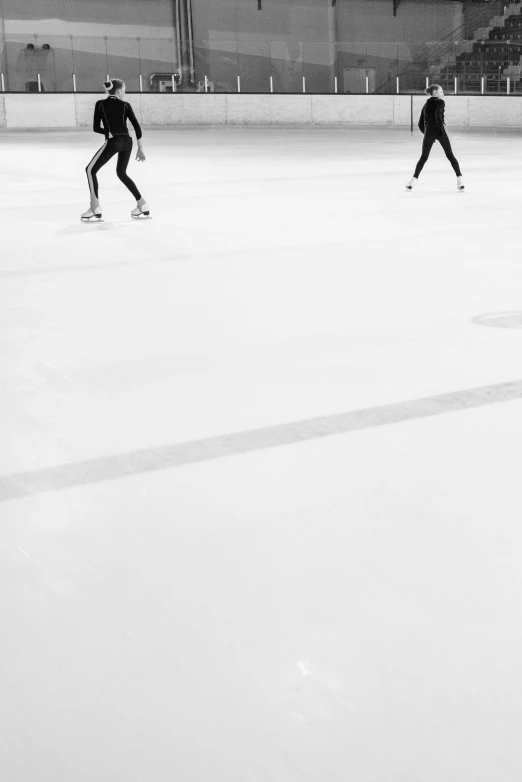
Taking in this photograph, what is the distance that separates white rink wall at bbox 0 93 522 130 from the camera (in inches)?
1108

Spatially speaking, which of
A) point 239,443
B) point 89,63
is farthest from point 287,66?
point 239,443

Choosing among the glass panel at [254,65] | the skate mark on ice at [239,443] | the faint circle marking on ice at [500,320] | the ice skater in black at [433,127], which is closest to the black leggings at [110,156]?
the ice skater in black at [433,127]

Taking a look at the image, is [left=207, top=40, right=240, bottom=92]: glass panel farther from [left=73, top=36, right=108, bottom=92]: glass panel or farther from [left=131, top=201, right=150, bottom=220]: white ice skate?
[left=131, top=201, right=150, bottom=220]: white ice skate

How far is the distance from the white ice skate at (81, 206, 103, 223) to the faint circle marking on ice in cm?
516

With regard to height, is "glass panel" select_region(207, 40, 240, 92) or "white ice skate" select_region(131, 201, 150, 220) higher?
"glass panel" select_region(207, 40, 240, 92)

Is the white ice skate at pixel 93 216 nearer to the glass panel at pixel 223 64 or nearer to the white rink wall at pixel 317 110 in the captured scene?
the white rink wall at pixel 317 110

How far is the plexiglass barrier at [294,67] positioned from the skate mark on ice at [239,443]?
86.0 feet

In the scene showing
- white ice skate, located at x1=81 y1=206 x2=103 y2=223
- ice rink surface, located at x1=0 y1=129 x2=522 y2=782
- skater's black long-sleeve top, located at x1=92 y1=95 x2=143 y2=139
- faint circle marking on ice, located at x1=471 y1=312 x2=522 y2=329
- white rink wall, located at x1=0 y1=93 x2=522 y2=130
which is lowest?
ice rink surface, located at x1=0 y1=129 x2=522 y2=782

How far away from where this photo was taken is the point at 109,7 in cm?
3133

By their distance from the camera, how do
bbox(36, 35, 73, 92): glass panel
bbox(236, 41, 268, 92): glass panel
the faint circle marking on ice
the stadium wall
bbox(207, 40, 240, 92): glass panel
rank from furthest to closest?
bbox(236, 41, 268, 92): glass panel → bbox(207, 40, 240, 92): glass panel → the stadium wall → bbox(36, 35, 73, 92): glass panel → the faint circle marking on ice

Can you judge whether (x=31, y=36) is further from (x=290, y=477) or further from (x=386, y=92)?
(x=290, y=477)

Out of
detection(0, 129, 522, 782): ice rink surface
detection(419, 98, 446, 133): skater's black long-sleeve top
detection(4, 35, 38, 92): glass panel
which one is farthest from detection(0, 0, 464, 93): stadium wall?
detection(0, 129, 522, 782): ice rink surface

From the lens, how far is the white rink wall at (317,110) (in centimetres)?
2814

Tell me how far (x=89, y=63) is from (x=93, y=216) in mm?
19945
